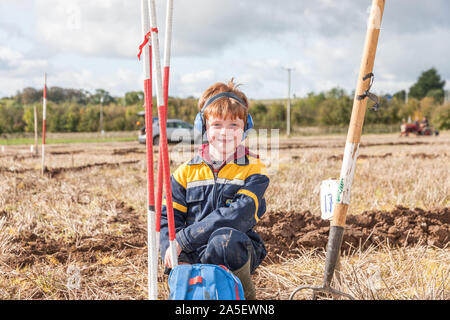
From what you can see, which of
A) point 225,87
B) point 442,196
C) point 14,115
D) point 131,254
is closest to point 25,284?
point 131,254

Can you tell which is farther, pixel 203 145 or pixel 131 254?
pixel 131 254

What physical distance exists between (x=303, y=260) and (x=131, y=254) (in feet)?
4.35

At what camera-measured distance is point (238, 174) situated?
2234 millimetres

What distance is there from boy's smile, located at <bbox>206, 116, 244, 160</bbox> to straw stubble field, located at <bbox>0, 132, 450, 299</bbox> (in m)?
0.85

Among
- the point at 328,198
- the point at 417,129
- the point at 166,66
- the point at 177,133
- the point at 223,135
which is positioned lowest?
the point at 328,198

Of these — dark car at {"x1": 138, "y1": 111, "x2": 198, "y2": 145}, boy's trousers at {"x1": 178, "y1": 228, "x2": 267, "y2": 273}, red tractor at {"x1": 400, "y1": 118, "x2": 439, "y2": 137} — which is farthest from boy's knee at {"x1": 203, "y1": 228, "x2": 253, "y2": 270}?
red tractor at {"x1": 400, "y1": 118, "x2": 439, "y2": 137}

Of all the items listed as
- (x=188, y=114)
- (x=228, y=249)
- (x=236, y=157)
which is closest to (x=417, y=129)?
(x=188, y=114)

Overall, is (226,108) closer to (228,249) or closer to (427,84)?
(228,249)

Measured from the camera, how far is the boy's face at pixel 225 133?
2.21m

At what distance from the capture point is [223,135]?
87.0 inches

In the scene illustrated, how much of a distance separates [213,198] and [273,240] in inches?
53.2

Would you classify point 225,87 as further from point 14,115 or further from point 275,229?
point 14,115

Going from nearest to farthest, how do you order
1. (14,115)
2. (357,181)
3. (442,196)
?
(442,196) < (357,181) < (14,115)
